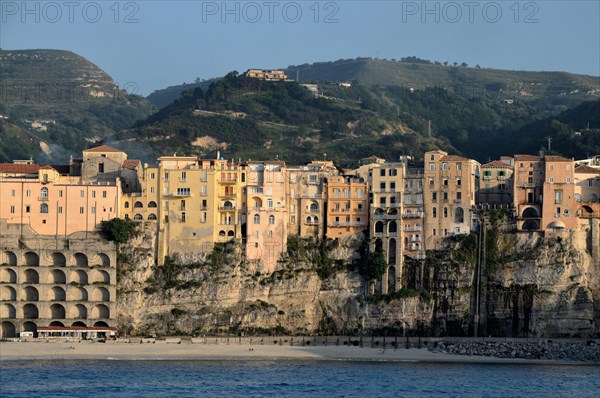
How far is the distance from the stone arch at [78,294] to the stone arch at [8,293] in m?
3.75

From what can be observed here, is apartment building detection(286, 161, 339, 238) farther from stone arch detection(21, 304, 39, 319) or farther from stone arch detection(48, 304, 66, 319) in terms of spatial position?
stone arch detection(21, 304, 39, 319)

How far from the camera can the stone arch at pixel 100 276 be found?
10206cm

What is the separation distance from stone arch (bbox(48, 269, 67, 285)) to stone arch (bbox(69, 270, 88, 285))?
0.61 metres

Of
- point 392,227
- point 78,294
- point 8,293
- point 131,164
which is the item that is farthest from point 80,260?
point 392,227

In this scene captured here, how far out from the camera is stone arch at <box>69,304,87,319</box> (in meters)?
101

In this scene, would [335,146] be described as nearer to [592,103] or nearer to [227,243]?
[592,103]

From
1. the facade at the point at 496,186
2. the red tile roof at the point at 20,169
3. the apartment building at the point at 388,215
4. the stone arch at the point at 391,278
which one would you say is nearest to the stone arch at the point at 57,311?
the red tile roof at the point at 20,169

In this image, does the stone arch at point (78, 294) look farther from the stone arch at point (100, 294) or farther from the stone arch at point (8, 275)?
the stone arch at point (8, 275)

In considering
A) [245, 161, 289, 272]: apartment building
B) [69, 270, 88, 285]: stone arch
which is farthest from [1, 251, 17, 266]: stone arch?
[245, 161, 289, 272]: apartment building

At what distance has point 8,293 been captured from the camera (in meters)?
101

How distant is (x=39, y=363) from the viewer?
89875 mm

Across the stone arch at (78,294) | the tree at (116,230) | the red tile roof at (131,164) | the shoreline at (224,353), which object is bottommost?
the shoreline at (224,353)

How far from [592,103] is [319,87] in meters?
34.9

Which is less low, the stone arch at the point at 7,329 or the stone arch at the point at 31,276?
the stone arch at the point at 31,276
